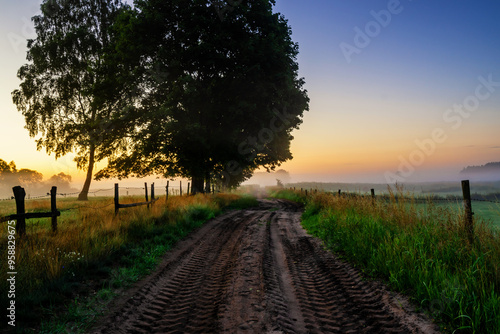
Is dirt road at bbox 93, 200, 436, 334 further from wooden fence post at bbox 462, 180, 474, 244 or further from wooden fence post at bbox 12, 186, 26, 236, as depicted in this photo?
wooden fence post at bbox 12, 186, 26, 236

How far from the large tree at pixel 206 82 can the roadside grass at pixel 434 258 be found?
471 inches

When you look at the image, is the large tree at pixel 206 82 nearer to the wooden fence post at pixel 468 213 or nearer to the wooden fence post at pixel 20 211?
the wooden fence post at pixel 20 211

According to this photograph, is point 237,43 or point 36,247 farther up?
point 237,43

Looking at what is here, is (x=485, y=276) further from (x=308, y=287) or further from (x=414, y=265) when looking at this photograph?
(x=308, y=287)

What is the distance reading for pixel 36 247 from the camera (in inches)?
224

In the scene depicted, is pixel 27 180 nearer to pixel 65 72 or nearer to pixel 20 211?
pixel 65 72

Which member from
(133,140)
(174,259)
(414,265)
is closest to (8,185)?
(133,140)

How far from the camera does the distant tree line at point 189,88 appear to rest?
1772 centimetres

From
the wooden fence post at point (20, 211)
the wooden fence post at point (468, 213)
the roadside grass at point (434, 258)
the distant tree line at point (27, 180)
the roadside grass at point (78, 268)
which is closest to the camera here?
the roadside grass at point (434, 258)

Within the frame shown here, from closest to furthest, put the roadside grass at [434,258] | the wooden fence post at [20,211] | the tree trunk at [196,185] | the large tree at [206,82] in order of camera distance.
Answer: the roadside grass at [434,258]
the wooden fence post at [20,211]
the large tree at [206,82]
the tree trunk at [196,185]

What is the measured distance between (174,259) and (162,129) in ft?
44.3

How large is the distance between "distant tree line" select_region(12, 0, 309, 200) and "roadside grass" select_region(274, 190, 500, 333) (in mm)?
12145

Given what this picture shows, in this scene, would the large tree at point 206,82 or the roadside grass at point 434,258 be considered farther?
the large tree at point 206,82

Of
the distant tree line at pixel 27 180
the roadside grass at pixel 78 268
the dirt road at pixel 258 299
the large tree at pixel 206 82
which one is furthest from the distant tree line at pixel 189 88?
the distant tree line at pixel 27 180
